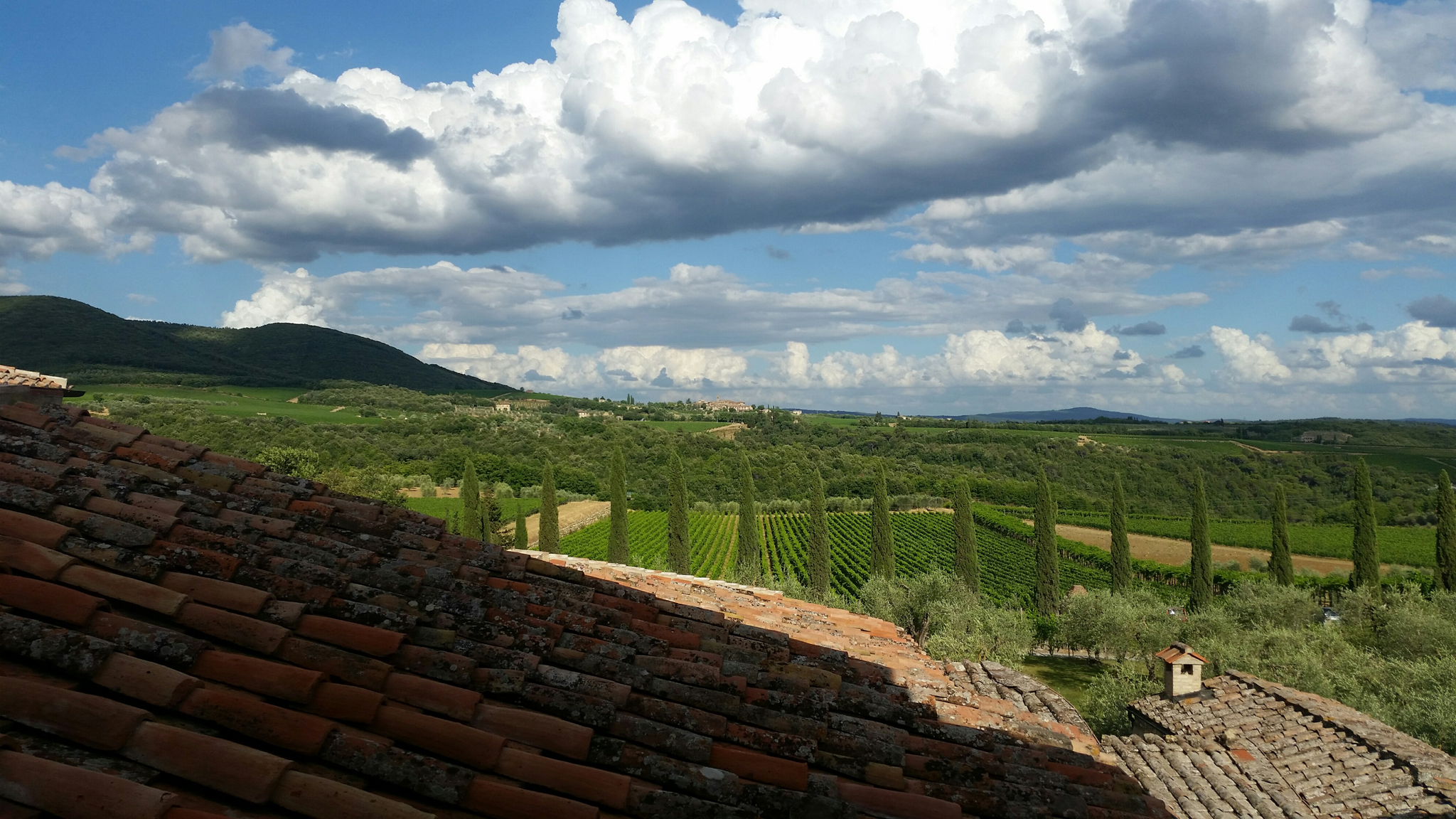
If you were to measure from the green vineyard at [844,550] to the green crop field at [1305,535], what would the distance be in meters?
15.8

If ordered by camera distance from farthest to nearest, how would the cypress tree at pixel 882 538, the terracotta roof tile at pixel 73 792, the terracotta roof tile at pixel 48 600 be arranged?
the cypress tree at pixel 882 538 → the terracotta roof tile at pixel 48 600 → the terracotta roof tile at pixel 73 792

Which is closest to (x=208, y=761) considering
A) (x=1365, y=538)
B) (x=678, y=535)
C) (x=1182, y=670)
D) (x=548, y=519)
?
(x=1182, y=670)

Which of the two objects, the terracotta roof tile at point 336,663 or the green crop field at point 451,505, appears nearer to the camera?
the terracotta roof tile at point 336,663

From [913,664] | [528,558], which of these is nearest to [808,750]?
[528,558]

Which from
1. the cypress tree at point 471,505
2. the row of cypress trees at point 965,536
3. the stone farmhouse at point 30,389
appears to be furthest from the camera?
the cypress tree at point 471,505

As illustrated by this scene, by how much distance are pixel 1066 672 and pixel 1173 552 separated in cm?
3936

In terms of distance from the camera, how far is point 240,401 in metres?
106

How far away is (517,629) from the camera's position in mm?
4168

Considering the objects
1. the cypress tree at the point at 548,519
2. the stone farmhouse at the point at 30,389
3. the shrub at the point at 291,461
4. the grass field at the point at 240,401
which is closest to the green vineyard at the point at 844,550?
the cypress tree at the point at 548,519

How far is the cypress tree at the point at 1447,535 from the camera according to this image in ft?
135

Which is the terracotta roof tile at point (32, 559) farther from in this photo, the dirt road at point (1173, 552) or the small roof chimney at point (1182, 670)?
the dirt road at point (1173, 552)

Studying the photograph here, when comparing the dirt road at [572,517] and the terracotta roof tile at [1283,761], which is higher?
the terracotta roof tile at [1283,761]

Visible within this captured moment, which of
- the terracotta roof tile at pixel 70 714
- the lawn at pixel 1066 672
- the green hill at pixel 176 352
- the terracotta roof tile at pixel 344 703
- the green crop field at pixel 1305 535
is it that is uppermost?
the green hill at pixel 176 352

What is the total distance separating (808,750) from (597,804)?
1.26m
